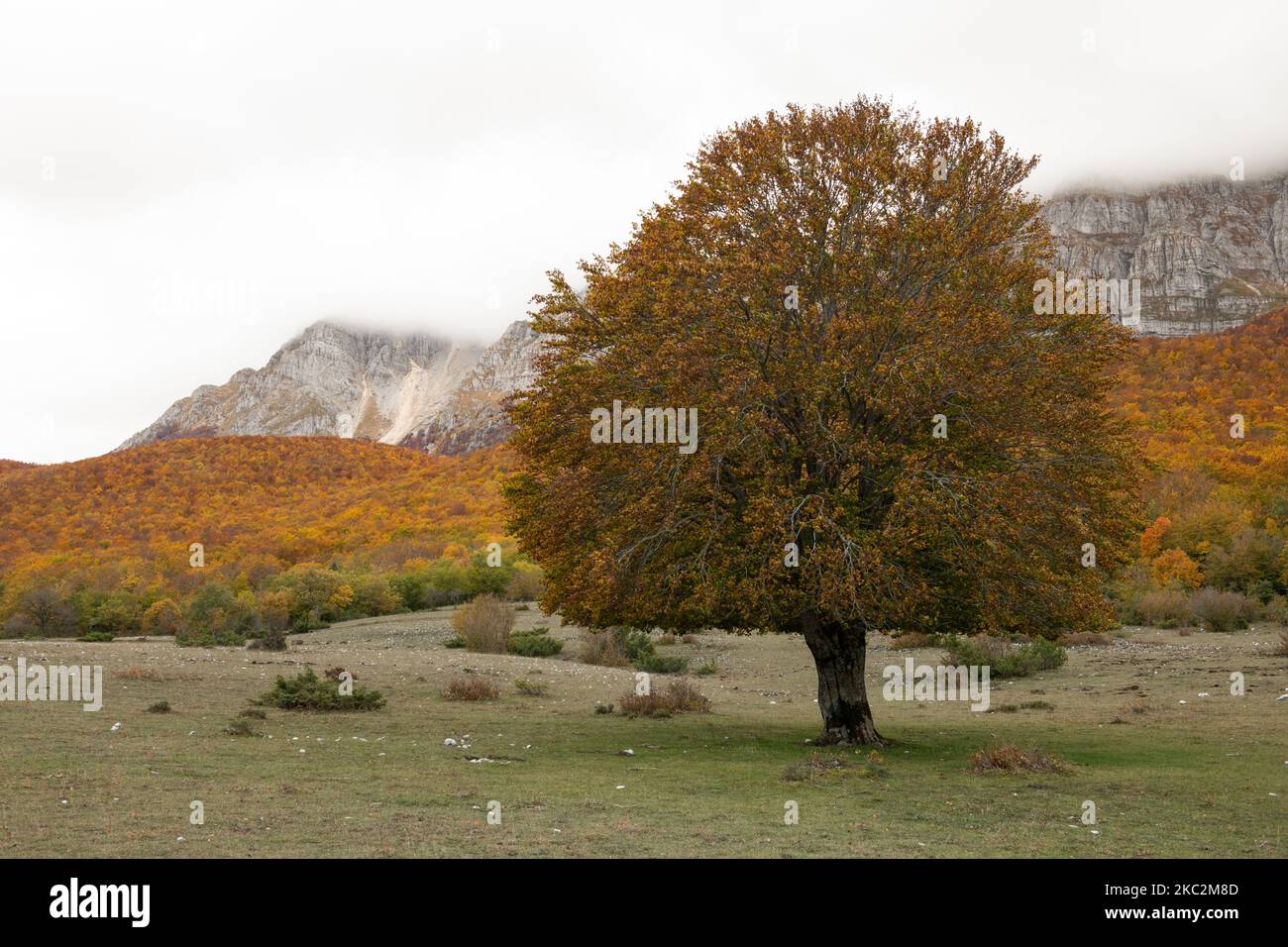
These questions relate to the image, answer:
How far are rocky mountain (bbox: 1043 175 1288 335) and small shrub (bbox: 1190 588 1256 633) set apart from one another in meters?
93.8

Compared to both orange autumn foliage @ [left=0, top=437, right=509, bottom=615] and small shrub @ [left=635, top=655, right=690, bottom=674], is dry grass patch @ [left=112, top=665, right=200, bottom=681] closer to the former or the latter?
small shrub @ [left=635, top=655, right=690, bottom=674]

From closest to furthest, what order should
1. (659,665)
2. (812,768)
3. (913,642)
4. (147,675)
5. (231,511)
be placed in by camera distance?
(812,768) < (147,675) < (659,665) < (913,642) < (231,511)

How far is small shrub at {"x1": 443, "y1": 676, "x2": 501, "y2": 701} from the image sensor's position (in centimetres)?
2581

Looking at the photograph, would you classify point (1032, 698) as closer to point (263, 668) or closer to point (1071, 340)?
point (1071, 340)

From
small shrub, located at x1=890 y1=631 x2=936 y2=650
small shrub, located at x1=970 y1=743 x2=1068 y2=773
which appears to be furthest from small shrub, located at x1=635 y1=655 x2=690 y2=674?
small shrub, located at x1=970 y1=743 x2=1068 y2=773

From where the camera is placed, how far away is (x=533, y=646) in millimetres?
42188

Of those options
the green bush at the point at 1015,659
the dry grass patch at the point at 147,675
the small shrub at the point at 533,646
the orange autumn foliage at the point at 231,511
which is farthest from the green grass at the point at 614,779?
the orange autumn foliage at the point at 231,511

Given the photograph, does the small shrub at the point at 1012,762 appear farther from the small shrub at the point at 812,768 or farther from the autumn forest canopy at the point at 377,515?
the autumn forest canopy at the point at 377,515

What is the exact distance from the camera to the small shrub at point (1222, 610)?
41.7 m

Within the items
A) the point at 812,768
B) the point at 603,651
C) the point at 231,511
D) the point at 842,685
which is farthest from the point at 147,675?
the point at 231,511

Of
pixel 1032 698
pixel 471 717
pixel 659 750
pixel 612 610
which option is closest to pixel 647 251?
pixel 612 610

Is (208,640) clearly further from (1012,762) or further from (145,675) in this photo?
(1012,762)

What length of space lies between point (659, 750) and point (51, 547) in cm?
8223

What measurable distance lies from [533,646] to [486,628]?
207 cm
